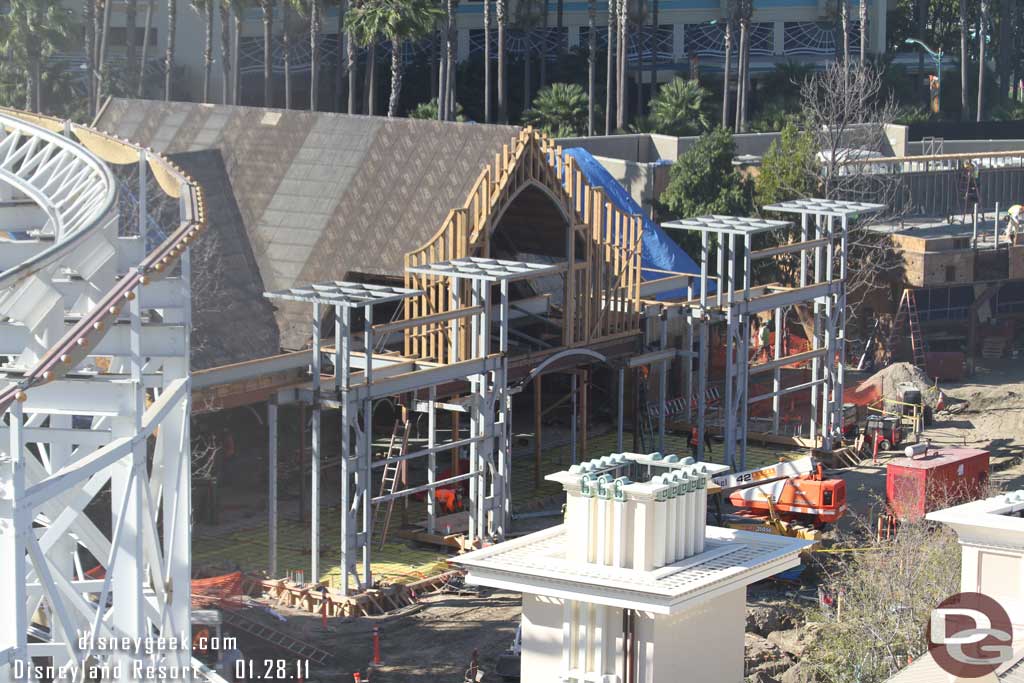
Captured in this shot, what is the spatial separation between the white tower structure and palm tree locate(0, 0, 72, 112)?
229 feet

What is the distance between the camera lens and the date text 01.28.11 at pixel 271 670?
35312 mm

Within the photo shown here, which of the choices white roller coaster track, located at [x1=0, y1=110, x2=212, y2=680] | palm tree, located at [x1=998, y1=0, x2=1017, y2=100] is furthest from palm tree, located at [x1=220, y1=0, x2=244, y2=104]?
white roller coaster track, located at [x1=0, y1=110, x2=212, y2=680]

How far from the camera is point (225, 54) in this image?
351ft

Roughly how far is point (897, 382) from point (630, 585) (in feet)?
117

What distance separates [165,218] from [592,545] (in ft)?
106

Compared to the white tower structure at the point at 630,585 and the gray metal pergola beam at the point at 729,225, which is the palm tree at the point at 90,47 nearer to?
the gray metal pergola beam at the point at 729,225

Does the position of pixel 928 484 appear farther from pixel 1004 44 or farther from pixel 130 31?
pixel 1004 44

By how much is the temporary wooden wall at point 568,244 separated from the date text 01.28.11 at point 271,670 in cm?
1186

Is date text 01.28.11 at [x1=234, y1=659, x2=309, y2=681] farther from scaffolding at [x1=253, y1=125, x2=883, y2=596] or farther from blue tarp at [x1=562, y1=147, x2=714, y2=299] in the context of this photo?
blue tarp at [x1=562, y1=147, x2=714, y2=299]

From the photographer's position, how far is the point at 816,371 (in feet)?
183

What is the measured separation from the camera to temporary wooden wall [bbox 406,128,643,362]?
47781 mm

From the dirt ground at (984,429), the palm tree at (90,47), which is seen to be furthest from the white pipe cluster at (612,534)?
the palm tree at (90,47)

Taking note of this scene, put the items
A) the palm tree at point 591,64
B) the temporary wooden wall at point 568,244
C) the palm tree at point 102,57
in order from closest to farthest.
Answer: the temporary wooden wall at point 568,244, the palm tree at point 591,64, the palm tree at point 102,57

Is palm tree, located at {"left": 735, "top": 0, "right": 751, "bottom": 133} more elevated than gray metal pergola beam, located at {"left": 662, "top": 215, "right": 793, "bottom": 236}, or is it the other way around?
palm tree, located at {"left": 735, "top": 0, "right": 751, "bottom": 133}
